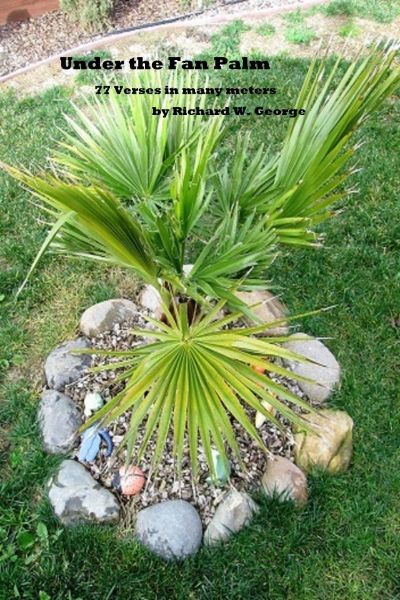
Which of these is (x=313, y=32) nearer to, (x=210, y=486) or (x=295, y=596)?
(x=210, y=486)

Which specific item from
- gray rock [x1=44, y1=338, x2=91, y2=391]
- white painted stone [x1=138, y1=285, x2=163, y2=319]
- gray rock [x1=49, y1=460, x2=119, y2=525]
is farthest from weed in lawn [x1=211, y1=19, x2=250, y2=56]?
gray rock [x1=49, y1=460, x2=119, y2=525]

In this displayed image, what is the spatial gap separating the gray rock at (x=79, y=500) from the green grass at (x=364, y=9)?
495 cm

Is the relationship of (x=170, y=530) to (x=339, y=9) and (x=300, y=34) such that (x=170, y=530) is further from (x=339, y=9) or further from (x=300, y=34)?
(x=339, y=9)

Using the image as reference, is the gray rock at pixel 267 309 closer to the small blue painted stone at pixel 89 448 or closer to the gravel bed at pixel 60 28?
the small blue painted stone at pixel 89 448

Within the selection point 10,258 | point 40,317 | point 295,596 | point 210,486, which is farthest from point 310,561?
point 10,258

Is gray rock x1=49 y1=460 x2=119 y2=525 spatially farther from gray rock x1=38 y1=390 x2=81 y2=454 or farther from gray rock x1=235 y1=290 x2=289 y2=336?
gray rock x1=235 y1=290 x2=289 y2=336

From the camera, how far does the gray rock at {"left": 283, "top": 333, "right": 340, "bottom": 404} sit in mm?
2791

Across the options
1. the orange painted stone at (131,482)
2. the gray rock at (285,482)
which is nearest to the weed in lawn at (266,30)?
the gray rock at (285,482)

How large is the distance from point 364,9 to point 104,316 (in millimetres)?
4351

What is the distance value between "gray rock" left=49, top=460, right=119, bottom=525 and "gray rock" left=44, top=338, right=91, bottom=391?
18.9 inches

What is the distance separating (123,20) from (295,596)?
5.39m

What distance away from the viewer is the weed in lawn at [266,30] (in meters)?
5.39

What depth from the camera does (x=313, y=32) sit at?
5.39 m

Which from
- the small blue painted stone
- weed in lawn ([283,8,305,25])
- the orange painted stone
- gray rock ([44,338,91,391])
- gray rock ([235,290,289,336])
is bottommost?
the orange painted stone
